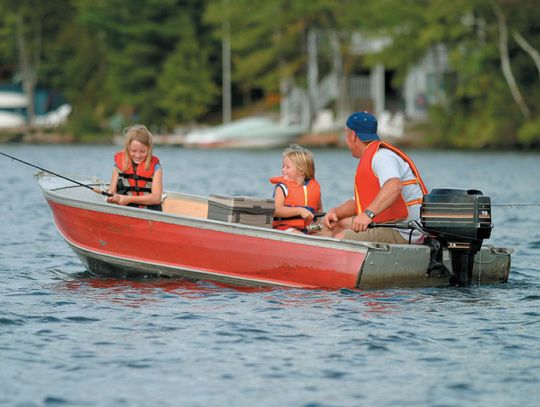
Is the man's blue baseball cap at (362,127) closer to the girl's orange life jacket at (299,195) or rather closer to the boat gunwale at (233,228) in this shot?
the girl's orange life jacket at (299,195)

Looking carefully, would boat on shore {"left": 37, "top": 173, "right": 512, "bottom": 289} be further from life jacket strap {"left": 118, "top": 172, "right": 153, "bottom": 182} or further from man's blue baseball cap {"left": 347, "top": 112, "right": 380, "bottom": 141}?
man's blue baseball cap {"left": 347, "top": 112, "right": 380, "bottom": 141}

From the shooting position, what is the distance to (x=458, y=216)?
11.1 meters

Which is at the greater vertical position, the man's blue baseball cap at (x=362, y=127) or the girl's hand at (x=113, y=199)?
the man's blue baseball cap at (x=362, y=127)

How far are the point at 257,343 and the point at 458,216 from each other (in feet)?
8.09

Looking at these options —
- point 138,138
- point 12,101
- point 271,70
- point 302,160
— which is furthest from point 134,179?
point 12,101

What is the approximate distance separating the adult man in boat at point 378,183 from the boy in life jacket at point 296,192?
322 mm

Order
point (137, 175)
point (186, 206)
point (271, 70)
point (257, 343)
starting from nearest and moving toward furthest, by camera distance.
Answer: point (257, 343) → point (137, 175) → point (186, 206) → point (271, 70)

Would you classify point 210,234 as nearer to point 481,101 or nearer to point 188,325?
point 188,325

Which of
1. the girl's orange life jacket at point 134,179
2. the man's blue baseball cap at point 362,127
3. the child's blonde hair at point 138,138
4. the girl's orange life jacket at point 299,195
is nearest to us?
the man's blue baseball cap at point 362,127

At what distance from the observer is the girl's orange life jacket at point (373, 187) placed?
37.3ft

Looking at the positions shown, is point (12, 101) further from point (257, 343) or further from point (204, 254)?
point (257, 343)

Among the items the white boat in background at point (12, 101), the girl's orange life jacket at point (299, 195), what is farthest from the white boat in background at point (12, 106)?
the girl's orange life jacket at point (299, 195)

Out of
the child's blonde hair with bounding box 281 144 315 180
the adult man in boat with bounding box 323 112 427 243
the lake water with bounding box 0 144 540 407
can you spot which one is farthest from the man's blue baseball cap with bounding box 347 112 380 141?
the lake water with bounding box 0 144 540 407

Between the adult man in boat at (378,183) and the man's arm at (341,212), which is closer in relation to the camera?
the adult man in boat at (378,183)
